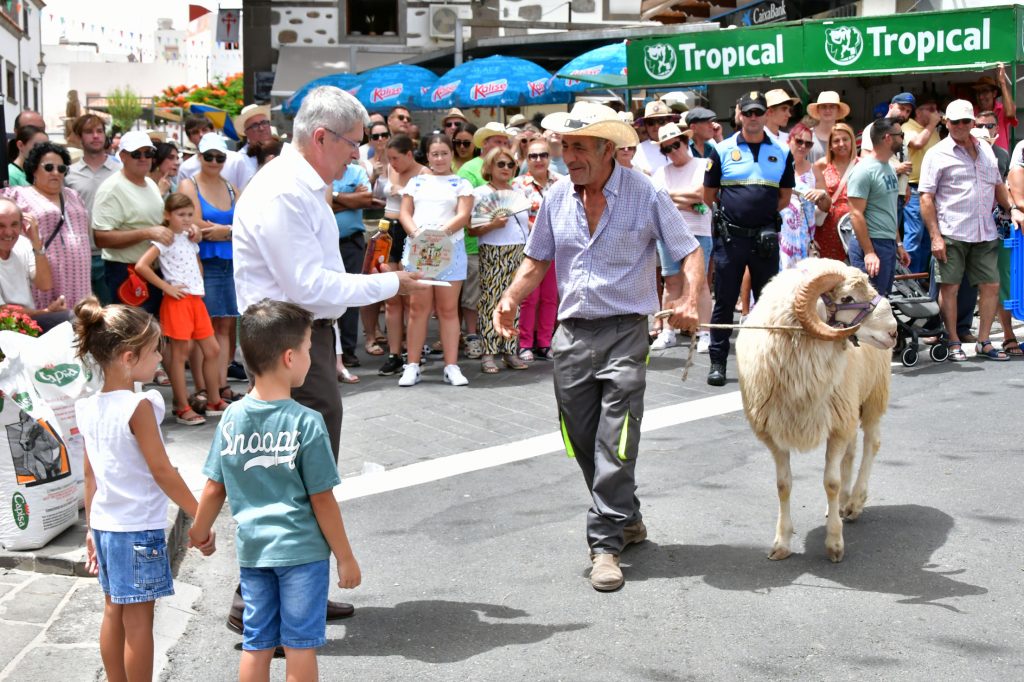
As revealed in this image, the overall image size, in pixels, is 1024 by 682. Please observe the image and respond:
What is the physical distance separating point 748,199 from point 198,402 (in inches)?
181

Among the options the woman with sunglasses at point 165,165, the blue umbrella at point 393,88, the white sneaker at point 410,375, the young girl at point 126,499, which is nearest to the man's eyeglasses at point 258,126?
the woman with sunglasses at point 165,165

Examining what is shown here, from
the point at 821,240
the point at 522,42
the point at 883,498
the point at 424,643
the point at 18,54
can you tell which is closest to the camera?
the point at 424,643

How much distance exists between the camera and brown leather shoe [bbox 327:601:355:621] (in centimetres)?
514

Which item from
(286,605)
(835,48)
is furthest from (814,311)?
(835,48)

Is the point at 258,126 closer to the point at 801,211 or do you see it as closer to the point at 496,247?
the point at 496,247

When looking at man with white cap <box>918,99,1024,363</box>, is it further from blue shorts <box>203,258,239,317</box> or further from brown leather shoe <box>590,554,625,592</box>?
brown leather shoe <box>590,554,625,592</box>

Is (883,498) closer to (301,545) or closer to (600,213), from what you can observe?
(600,213)

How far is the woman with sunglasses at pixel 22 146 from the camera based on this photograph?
9.46m

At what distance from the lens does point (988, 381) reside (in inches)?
385

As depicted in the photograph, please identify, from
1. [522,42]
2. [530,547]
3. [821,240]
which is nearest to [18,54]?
[522,42]

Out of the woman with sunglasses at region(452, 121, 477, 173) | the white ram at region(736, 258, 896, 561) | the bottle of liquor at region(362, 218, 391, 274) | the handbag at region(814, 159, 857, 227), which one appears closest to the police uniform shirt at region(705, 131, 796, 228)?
the handbag at region(814, 159, 857, 227)

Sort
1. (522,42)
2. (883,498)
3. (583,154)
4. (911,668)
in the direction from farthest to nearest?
(522,42), (883,498), (583,154), (911,668)

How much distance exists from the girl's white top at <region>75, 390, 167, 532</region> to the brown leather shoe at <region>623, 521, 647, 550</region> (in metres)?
2.61

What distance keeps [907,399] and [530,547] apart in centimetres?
445
